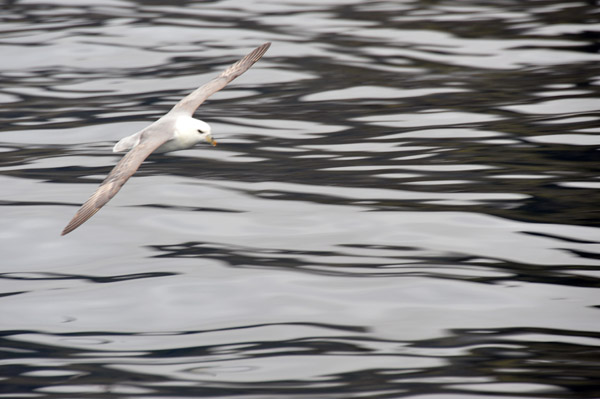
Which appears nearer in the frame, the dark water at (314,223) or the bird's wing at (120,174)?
the dark water at (314,223)

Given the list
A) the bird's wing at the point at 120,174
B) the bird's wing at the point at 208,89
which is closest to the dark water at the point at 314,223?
the bird's wing at the point at 120,174

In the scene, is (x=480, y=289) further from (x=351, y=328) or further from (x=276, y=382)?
(x=276, y=382)

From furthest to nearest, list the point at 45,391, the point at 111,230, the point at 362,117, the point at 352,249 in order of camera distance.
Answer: the point at 362,117 → the point at 111,230 → the point at 352,249 → the point at 45,391

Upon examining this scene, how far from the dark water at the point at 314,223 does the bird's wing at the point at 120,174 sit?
493 mm

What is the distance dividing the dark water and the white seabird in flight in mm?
520

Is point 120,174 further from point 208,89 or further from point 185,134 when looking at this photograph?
point 208,89

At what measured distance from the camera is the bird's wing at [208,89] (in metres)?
10.3

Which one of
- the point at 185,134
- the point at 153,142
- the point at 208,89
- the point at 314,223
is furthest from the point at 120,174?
the point at 208,89

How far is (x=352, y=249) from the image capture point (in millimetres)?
8086

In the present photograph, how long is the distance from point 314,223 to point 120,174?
1750 mm

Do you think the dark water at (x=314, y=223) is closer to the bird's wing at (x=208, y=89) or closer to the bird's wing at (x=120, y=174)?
the bird's wing at (x=120, y=174)

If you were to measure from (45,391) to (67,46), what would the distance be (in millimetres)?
11430

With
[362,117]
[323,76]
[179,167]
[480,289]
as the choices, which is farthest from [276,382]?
[323,76]

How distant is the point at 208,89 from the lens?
35.4ft
